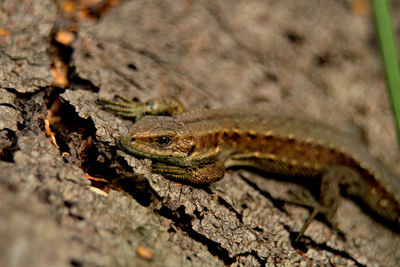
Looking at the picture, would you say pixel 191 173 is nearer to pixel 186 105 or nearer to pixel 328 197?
pixel 186 105

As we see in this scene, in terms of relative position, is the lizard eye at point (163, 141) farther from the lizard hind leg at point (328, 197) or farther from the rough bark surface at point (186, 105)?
the lizard hind leg at point (328, 197)

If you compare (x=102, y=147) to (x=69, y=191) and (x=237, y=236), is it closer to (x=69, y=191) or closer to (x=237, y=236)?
(x=69, y=191)

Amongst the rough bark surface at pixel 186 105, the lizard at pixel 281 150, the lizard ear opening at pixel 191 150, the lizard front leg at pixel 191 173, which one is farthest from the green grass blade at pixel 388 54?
the lizard ear opening at pixel 191 150

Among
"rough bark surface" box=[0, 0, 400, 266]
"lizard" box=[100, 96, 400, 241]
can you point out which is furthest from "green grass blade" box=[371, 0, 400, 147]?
"rough bark surface" box=[0, 0, 400, 266]

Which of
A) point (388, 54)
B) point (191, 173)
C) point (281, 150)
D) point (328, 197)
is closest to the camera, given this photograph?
point (191, 173)

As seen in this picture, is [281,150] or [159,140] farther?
[281,150]

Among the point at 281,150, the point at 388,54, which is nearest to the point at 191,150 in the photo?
the point at 281,150

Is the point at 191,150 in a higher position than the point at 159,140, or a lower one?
lower

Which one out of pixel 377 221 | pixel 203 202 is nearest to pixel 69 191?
pixel 203 202
